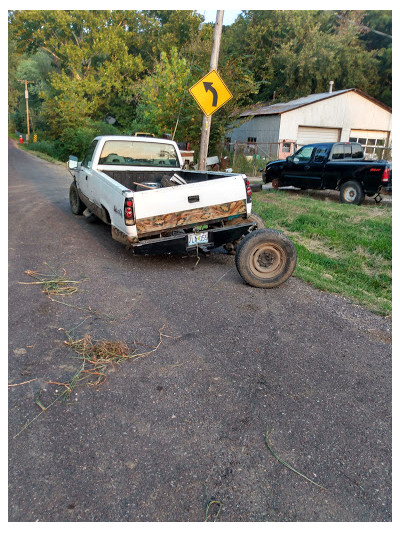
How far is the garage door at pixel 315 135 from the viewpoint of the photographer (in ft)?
95.2

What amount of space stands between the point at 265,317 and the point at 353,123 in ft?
96.0

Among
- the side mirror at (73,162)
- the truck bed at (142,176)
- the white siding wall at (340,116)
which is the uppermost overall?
the white siding wall at (340,116)

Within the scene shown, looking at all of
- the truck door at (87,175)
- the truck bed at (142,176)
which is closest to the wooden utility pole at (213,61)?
the truck bed at (142,176)

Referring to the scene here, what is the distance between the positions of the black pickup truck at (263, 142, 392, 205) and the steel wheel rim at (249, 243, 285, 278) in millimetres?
8280

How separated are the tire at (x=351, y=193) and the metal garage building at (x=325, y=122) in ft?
45.5

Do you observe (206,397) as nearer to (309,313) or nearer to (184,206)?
(309,313)

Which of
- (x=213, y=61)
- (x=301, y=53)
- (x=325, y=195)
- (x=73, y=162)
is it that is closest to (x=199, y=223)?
(x=73, y=162)

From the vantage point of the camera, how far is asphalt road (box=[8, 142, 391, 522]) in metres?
2.38

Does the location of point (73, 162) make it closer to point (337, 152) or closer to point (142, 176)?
point (142, 176)

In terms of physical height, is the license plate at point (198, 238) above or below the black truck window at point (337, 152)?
below

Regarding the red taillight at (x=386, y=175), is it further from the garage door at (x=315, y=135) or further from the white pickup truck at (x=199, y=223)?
the garage door at (x=315, y=135)

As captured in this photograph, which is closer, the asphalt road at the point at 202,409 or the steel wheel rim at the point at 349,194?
the asphalt road at the point at 202,409

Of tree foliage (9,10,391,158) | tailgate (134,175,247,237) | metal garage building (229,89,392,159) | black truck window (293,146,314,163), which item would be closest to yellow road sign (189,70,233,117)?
tailgate (134,175,247,237)

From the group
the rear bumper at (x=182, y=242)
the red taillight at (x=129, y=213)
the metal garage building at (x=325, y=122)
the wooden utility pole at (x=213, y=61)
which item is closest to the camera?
the red taillight at (x=129, y=213)
